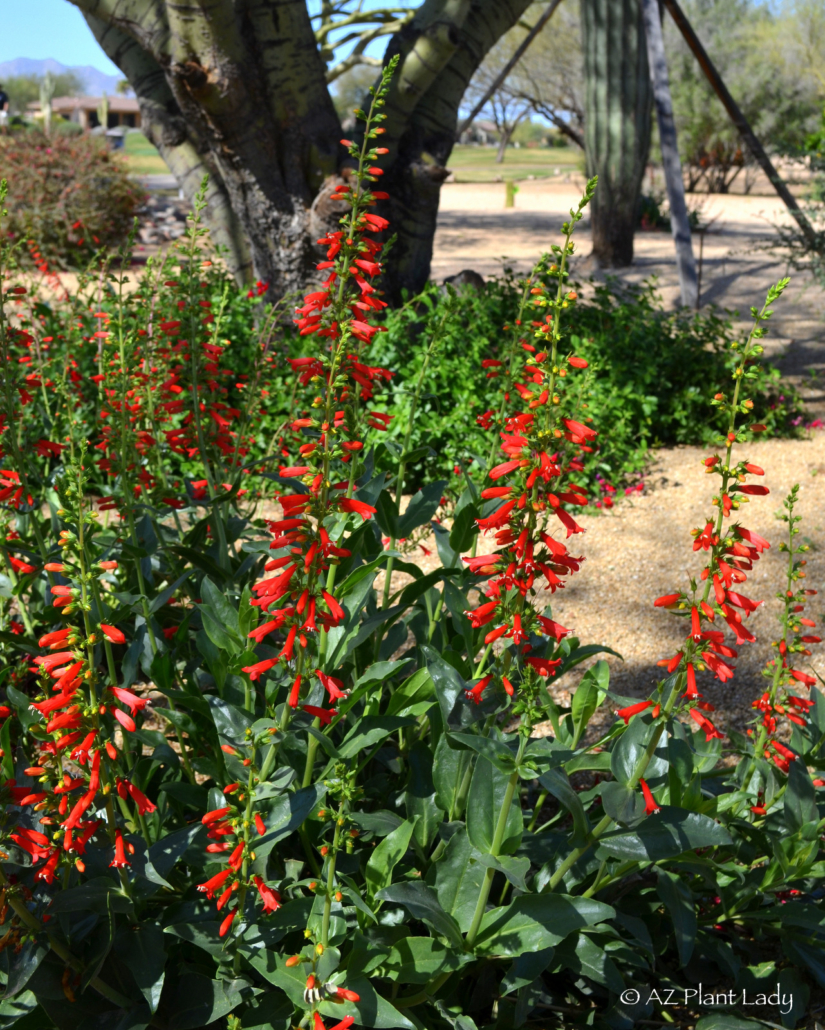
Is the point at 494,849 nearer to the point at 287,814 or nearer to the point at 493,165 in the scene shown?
the point at 287,814

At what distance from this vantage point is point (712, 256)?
42.6 feet

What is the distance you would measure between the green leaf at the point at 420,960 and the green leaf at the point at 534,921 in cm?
8

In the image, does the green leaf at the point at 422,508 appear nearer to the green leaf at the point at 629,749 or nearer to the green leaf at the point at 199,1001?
the green leaf at the point at 629,749

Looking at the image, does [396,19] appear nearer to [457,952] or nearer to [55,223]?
[55,223]

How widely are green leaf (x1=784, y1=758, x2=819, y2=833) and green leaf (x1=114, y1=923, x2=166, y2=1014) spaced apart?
1.36m

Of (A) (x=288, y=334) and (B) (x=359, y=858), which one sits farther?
(A) (x=288, y=334)

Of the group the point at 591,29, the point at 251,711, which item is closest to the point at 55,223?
the point at 591,29

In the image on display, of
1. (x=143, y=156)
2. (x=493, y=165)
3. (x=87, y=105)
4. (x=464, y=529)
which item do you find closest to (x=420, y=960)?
(x=464, y=529)

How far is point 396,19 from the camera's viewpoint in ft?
38.8

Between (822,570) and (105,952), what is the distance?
378 centimetres

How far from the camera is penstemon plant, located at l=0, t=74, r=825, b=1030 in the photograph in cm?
147

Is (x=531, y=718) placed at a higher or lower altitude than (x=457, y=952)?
higher

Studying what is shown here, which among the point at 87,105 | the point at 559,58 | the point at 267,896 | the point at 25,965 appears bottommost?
the point at 25,965

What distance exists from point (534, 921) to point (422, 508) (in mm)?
1046
